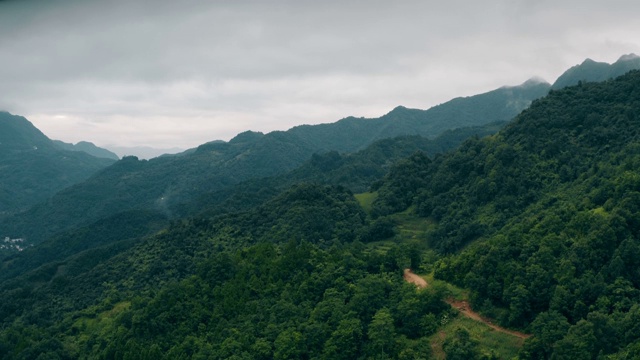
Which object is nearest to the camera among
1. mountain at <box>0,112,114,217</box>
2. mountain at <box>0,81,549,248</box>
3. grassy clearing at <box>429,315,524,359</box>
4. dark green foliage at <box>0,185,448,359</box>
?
grassy clearing at <box>429,315,524,359</box>

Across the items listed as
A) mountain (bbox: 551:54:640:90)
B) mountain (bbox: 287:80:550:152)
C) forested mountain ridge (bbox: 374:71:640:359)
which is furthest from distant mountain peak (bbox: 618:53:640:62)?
forested mountain ridge (bbox: 374:71:640:359)

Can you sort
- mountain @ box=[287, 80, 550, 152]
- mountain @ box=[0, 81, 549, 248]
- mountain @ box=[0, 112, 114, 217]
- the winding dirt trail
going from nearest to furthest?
1. the winding dirt trail
2. mountain @ box=[0, 81, 549, 248]
3. mountain @ box=[0, 112, 114, 217]
4. mountain @ box=[287, 80, 550, 152]

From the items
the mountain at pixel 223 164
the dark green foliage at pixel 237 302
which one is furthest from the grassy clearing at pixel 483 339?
the mountain at pixel 223 164

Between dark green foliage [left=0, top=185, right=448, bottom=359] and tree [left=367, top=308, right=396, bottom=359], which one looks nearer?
tree [left=367, top=308, right=396, bottom=359]

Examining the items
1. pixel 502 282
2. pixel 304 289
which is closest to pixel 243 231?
pixel 304 289

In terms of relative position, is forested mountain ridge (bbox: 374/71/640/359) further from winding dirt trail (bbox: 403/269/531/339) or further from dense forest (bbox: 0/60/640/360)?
winding dirt trail (bbox: 403/269/531/339)

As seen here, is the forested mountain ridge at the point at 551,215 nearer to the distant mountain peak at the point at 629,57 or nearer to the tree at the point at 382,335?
the tree at the point at 382,335
